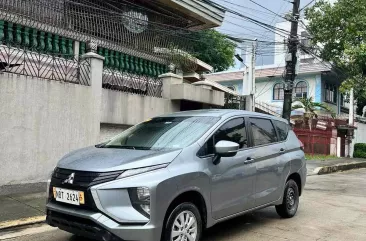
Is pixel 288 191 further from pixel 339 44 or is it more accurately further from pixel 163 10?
pixel 339 44

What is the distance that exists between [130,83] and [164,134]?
5394mm

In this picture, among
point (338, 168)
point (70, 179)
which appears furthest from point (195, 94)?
point (338, 168)

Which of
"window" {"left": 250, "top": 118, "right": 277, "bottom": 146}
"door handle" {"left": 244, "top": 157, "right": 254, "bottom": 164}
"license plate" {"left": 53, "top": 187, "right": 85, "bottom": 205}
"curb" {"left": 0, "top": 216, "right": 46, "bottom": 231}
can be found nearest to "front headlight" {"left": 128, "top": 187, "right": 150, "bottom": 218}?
"license plate" {"left": 53, "top": 187, "right": 85, "bottom": 205}

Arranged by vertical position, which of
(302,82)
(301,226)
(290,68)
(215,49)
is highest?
(215,49)

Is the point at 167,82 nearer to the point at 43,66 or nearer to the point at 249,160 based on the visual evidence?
the point at 43,66

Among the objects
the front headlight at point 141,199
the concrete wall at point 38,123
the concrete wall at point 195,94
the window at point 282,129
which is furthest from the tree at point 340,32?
the front headlight at point 141,199

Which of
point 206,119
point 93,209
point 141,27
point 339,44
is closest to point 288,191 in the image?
point 206,119

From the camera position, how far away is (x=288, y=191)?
6.07m

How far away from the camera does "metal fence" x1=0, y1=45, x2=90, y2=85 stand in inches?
287

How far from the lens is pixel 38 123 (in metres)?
7.28

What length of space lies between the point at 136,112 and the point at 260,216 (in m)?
4.51

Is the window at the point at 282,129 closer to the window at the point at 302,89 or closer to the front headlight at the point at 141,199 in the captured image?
the front headlight at the point at 141,199

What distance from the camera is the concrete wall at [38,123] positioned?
681cm

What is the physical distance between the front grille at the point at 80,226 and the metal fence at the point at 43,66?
3946 mm
